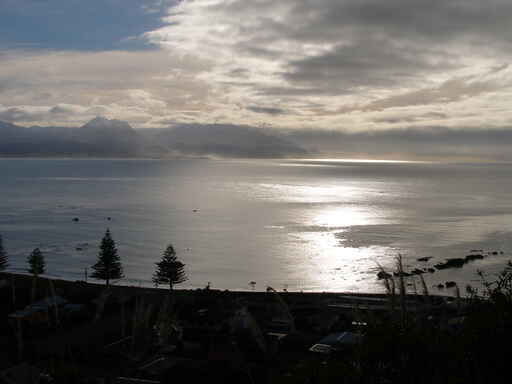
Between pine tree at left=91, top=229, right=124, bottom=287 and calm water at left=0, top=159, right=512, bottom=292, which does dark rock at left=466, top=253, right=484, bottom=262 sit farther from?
pine tree at left=91, top=229, right=124, bottom=287

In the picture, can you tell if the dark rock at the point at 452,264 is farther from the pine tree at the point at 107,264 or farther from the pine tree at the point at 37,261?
the pine tree at the point at 37,261

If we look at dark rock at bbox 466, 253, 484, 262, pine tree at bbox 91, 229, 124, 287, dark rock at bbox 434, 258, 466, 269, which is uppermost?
pine tree at bbox 91, 229, 124, 287

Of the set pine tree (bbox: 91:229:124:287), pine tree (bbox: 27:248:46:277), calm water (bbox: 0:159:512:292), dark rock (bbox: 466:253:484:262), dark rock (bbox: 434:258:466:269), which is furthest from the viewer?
dark rock (bbox: 466:253:484:262)

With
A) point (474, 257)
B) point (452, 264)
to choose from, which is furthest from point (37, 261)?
point (474, 257)

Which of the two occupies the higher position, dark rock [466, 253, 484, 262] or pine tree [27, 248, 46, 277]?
pine tree [27, 248, 46, 277]

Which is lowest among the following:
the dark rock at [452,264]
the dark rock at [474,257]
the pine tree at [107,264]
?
the dark rock at [452,264]

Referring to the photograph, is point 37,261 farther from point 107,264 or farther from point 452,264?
point 452,264

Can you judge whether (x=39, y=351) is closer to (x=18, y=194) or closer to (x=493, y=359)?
(x=493, y=359)

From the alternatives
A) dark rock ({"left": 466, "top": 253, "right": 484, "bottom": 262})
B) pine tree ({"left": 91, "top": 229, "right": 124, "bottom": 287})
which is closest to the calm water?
dark rock ({"left": 466, "top": 253, "right": 484, "bottom": 262})

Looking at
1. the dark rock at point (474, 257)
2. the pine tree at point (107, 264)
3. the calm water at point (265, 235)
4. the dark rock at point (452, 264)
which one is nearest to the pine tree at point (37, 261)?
the pine tree at point (107, 264)

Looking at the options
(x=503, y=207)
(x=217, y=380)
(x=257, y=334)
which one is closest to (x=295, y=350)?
(x=257, y=334)

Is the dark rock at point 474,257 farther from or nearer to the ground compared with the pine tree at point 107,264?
nearer to the ground

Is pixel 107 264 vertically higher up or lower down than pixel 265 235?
lower down

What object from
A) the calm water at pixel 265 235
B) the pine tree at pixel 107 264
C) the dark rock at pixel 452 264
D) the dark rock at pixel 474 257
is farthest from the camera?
the dark rock at pixel 474 257
